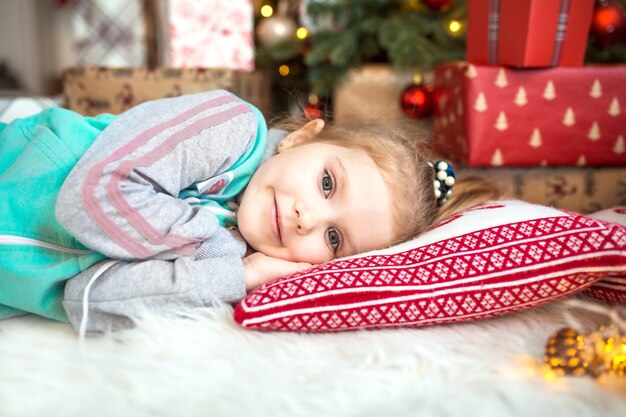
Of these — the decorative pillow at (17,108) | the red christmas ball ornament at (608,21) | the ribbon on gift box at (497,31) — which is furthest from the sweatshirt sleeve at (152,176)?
the red christmas ball ornament at (608,21)

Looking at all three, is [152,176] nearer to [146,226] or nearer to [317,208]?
[146,226]

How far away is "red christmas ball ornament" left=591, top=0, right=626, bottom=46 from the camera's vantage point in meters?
1.62

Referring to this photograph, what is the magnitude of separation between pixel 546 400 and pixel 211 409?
33 centimetres

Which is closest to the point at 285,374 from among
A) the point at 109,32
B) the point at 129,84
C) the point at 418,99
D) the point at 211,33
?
the point at 418,99

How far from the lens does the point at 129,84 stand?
73.7 inches

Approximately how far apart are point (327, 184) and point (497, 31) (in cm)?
75

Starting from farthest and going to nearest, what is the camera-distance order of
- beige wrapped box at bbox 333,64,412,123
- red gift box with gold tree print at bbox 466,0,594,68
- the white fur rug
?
1. beige wrapped box at bbox 333,64,412,123
2. red gift box with gold tree print at bbox 466,0,594,68
3. the white fur rug

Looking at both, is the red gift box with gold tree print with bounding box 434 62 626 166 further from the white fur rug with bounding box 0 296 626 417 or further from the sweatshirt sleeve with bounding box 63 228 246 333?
the sweatshirt sleeve with bounding box 63 228 246 333

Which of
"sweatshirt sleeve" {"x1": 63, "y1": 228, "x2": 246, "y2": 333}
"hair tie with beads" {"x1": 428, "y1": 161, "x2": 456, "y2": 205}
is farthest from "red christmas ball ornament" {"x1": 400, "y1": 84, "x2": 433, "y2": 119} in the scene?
"sweatshirt sleeve" {"x1": 63, "y1": 228, "x2": 246, "y2": 333}

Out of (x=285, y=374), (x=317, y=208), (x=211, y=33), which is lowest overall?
(x=285, y=374)

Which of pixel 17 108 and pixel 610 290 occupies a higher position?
pixel 17 108

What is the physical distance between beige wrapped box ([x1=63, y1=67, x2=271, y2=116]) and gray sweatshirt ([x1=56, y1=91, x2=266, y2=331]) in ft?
3.42

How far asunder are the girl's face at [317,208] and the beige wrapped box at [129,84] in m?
1.06

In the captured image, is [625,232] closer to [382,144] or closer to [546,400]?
[546,400]
